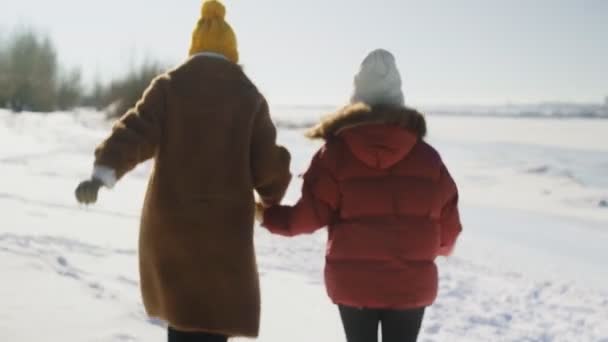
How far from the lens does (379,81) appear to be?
7.09ft

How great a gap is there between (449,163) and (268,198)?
17488mm

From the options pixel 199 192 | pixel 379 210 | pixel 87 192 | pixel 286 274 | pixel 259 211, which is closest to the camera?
pixel 87 192

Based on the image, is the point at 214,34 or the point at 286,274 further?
the point at 286,274

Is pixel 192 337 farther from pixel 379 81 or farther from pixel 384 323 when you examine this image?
pixel 379 81

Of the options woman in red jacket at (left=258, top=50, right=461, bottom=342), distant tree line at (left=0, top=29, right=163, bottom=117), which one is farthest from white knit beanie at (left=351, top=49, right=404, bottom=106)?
distant tree line at (left=0, top=29, right=163, bottom=117)

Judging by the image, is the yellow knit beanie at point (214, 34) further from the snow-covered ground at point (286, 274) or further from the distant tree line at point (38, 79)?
the distant tree line at point (38, 79)

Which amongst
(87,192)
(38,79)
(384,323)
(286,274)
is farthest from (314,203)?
(38,79)

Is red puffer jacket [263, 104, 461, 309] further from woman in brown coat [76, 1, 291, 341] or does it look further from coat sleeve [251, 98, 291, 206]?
woman in brown coat [76, 1, 291, 341]

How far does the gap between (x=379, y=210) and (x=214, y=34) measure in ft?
2.50

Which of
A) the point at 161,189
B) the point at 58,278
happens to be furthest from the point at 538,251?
the point at 161,189

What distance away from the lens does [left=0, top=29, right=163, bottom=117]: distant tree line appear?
30.9m

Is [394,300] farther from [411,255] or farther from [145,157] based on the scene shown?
[145,157]

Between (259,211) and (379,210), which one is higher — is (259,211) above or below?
below

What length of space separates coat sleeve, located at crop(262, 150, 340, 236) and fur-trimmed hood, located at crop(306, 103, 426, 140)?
0.36ft
